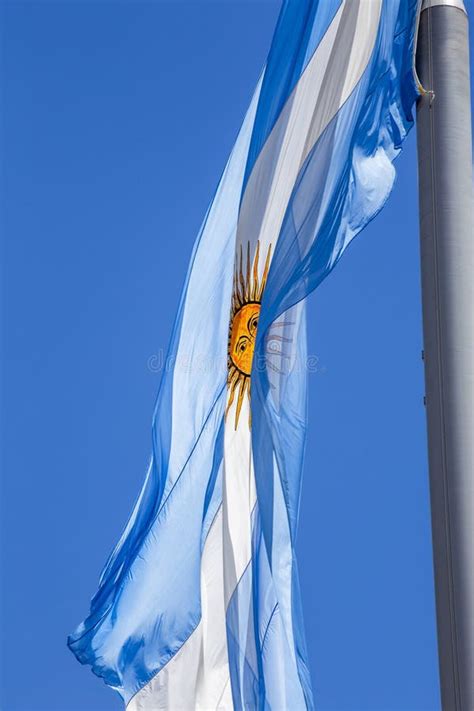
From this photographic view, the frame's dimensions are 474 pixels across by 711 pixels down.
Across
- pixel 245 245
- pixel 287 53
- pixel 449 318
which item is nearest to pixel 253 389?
pixel 449 318

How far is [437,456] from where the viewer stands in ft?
20.1

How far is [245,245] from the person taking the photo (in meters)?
8.91

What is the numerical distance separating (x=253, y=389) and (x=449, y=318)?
4.22 feet

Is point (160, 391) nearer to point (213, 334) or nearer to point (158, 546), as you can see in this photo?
point (213, 334)

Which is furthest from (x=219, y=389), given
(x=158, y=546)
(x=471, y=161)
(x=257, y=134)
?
(x=471, y=161)

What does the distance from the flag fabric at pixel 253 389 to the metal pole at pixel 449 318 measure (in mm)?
204

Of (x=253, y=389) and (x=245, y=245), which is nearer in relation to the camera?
(x=253, y=389)

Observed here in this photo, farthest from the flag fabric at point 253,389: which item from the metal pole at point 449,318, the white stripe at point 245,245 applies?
the metal pole at point 449,318

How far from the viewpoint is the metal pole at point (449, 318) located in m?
5.83

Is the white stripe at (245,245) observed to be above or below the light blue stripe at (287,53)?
below

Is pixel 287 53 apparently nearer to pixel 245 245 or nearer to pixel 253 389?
pixel 245 245

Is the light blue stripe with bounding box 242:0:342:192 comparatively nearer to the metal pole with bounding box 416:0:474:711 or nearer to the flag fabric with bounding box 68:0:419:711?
the flag fabric with bounding box 68:0:419:711

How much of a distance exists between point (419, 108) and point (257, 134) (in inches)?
74.7

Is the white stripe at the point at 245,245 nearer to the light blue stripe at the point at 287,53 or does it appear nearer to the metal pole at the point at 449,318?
the light blue stripe at the point at 287,53
